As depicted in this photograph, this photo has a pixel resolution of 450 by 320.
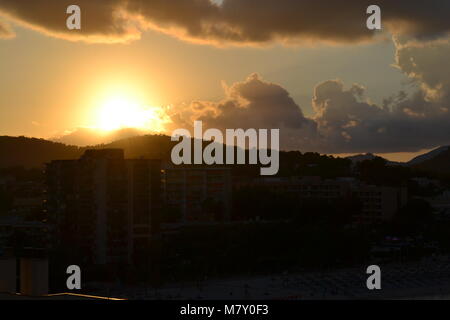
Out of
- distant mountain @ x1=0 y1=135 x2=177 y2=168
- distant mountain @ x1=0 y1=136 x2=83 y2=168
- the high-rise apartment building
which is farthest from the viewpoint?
distant mountain @ x1=0 y1=136 x2=83 y2=168

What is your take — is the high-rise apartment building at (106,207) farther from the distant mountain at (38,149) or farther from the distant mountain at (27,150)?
the distant mountain at (27,150)

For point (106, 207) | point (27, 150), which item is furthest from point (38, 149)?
point (106, 207)

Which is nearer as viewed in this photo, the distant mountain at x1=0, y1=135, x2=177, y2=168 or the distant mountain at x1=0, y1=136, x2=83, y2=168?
the distant mountain at x1=0, y1=135, x2=177, y2=168

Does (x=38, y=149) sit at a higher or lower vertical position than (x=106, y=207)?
higher

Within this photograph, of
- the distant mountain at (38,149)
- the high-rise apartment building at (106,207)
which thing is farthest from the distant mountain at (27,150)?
the high-rise apartment building at (106,207)

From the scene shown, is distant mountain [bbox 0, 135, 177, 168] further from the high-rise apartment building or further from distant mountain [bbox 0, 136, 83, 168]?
the high-rise apartment building

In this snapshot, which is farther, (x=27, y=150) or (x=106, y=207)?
(x=27, y=150)

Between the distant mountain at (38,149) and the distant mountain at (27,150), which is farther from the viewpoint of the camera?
the distant mountain at (27,150)

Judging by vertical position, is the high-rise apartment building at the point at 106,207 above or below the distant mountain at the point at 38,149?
below

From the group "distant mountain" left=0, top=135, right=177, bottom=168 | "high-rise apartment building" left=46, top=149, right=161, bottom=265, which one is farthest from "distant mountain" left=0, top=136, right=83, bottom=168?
"high-rise apartment building" left=46, top=149, right=161, bottom=265

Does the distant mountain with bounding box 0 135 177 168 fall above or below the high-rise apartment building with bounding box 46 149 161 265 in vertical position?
above

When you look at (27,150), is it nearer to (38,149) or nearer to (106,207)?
(38,149)

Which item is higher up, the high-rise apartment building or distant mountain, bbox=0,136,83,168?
distant mountain, bbox=0,136,83,168

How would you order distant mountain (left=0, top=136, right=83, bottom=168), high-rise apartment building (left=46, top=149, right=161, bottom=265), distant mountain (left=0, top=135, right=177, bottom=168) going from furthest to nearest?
distant mountain (left=0, top=136, right=83, bottom=168) → distant mountain (left=0, top=135, right=177, bottom=168) → high-rise apartment building (left=46, top=149, right=161, bottom=265)
